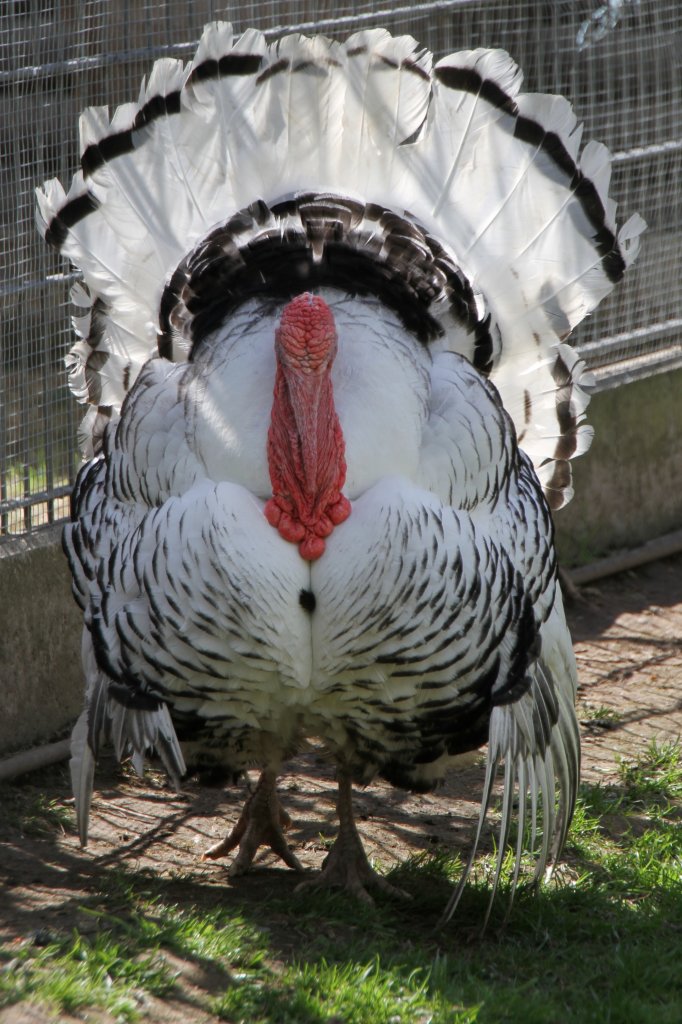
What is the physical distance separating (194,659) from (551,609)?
1.21 meters

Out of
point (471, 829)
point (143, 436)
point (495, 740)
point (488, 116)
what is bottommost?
point (471, 829)

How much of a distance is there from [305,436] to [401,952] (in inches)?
59.7

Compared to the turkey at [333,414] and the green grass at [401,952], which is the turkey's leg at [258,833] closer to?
the turkey at [333,414]

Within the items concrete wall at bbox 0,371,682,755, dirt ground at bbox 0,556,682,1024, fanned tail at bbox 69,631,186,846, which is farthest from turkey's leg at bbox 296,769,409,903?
concrete wall at bbox 0,371,682,755

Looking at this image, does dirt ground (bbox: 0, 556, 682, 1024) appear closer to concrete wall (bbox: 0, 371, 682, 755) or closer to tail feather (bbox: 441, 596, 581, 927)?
tail feather (bbox: 441, 596, 581, 927)

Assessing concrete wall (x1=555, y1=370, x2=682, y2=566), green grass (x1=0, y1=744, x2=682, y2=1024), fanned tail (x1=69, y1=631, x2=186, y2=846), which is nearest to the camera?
green grass (x1=0, y1=744, x2=682, y2=1024)

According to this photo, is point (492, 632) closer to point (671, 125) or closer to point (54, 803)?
point (54, 803)

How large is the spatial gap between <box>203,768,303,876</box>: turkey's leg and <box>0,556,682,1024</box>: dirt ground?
52 millimetres

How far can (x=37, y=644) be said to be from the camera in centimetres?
515

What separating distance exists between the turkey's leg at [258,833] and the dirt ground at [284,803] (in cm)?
5

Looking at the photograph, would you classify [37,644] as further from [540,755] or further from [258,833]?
[540,755]

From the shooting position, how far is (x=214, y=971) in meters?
3.56

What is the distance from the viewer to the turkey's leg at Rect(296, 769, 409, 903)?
165 inches

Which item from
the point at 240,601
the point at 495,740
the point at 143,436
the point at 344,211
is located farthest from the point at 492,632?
the point at 344,211
